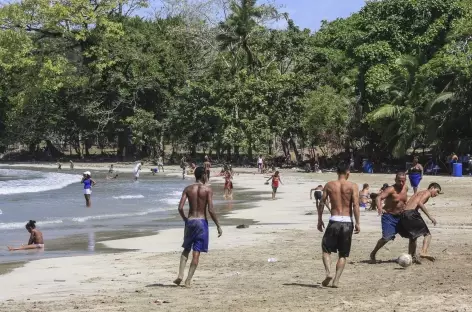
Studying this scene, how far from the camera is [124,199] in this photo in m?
29.2

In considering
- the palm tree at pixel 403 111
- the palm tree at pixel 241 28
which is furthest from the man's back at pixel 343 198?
the palm tree at pixel 241 28

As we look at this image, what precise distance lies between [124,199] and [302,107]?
1911 cm

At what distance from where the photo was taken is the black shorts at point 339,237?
29.8 ft

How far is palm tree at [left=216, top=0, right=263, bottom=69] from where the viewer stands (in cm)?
4884

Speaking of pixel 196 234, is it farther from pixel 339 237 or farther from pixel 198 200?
pixel 339 237

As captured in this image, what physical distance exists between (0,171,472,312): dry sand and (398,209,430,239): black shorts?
0.43 meters

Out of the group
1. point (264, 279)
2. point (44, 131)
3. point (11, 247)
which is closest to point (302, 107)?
point (44, 131)

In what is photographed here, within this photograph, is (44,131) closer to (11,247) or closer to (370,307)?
(11,247)

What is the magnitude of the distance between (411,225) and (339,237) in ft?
7.24

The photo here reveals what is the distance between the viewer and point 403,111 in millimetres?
37000

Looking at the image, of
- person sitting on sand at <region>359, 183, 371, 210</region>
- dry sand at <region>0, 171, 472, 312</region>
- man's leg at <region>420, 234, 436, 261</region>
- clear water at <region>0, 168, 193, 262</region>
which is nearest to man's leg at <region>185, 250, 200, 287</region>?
dry sand at <region>0, 171, 472, 312</region>

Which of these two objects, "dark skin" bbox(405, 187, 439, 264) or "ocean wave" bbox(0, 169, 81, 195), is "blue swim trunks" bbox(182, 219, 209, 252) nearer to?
"dark skin" bbox(405, 187, 439, 264)

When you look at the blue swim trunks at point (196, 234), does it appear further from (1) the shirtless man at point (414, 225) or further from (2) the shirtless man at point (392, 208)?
(1) the shirtless man at point (414, 225)

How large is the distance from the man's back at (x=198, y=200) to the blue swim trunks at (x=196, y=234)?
0.28 feet
